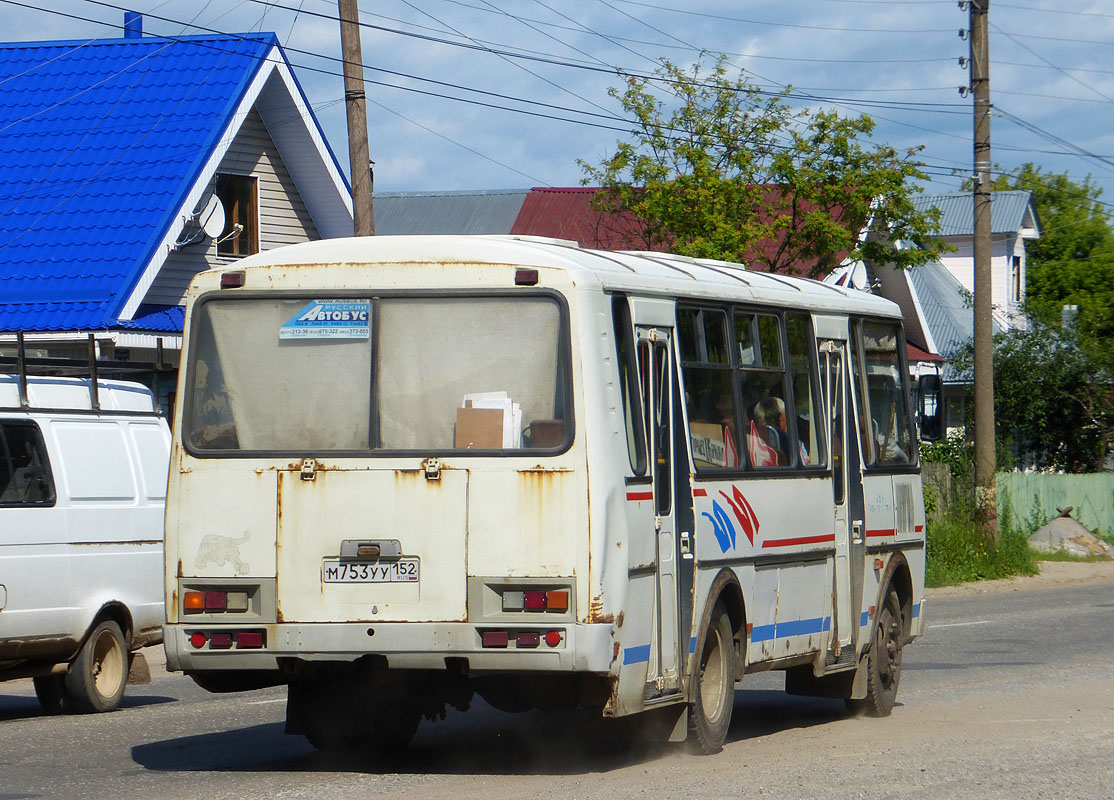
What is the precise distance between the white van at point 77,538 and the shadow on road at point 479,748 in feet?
5.53

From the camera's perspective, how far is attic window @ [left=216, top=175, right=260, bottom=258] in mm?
26344

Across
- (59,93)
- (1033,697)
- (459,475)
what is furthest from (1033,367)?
(459,475)

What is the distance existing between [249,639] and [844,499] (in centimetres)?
470

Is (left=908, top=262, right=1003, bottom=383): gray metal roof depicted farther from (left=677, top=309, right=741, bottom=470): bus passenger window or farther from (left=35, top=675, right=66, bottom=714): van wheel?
(left=677, top=309, right=741, bottom=470): bus passenger window

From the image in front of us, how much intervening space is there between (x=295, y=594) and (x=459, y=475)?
1042mm

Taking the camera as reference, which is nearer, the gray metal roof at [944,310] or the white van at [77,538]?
the white van at [77,538]

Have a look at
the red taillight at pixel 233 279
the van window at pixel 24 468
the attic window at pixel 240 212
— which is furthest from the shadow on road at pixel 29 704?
the attic window at pixel 240 212

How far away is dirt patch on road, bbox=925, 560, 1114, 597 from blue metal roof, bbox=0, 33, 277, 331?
12338 mm

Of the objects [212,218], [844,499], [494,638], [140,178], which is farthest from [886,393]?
[140,178]

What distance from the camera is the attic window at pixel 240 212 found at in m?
26.3

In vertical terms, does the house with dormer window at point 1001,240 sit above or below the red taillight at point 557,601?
above

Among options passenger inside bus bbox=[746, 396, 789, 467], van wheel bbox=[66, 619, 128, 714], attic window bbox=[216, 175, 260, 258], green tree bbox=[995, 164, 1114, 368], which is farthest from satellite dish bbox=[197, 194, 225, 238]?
green tree bbox=[995, 164, 1114, 368]

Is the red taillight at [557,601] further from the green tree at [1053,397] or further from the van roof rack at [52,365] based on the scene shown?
the green tree at [1053,397]

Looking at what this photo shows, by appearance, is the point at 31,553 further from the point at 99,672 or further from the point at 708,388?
the point at 708,388
